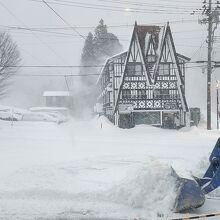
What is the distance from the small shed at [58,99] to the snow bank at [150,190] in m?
82.6

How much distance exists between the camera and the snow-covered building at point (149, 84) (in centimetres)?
4086

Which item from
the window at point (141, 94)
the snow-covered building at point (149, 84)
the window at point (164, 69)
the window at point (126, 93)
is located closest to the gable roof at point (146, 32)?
the snow-covered building at point (149, 84)

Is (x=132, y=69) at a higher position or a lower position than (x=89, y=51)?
lower

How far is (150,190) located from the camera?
930 cm

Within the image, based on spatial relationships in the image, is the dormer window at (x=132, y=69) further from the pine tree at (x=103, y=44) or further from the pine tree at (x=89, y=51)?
the pine tree at (x=89, y=51)

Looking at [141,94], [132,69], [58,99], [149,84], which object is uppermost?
[132,69]

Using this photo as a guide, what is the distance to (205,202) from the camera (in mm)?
9797

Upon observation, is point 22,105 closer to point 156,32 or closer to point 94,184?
point 156,32

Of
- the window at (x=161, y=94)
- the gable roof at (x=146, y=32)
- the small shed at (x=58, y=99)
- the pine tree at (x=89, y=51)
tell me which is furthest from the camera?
the small shed at (x=58, y=99)

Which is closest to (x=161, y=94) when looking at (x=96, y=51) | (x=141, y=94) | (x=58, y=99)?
(x=141, y=94)

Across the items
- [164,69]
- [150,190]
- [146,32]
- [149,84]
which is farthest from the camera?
[146,32]

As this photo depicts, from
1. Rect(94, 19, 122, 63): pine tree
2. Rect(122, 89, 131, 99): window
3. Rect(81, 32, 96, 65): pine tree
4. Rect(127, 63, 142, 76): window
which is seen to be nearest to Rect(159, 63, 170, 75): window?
Rect(127, 63, 142, 76): window

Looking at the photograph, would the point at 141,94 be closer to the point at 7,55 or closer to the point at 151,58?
the point at 151,58

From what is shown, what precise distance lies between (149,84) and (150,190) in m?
31.9
